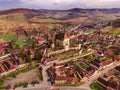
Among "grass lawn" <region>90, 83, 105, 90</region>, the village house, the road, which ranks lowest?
"grass lawn" <region>90, 83, 105, 90</region>

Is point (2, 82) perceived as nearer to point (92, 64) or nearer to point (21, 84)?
point (21, 84)

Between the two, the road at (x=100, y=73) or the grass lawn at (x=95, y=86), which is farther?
the road at (x=100, y=73)

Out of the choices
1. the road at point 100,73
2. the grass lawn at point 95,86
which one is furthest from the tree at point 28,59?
the grass lawn at point 95,86

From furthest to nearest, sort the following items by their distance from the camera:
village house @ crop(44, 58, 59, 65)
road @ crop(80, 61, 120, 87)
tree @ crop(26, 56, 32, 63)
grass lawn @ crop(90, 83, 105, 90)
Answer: tree @ crop(26, 56, 32, 63) < village house @ crop(44, 58, 59, 65) < road @ crop(80, 61, 120, 87) < grass lawn @ crop(90, 83, 105, 90)

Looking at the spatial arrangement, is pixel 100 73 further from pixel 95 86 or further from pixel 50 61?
pixel 50 61

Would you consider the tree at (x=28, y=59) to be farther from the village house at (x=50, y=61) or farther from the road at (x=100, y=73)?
the road at (x=100, y=73)

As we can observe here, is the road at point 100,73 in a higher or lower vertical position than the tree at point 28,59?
lower

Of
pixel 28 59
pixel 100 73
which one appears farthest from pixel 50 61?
pixel 100 73

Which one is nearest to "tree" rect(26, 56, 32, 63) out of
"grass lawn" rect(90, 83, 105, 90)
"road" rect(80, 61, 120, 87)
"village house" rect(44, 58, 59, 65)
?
"village house" rect(44, 58, 59, 65)

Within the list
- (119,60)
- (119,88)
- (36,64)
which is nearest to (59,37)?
(36,64)

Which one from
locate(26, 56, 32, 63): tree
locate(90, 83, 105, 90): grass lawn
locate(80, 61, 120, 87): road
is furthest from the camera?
locate(26, 56, 32, 63): tree

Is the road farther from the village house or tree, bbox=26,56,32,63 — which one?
tree, bbox=26,56,32,63
